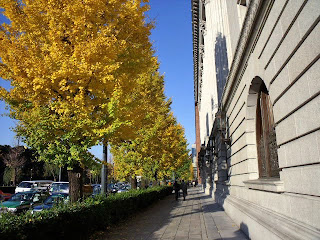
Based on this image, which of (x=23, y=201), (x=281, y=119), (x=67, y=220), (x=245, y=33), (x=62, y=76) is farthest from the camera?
(x=23, y=201)

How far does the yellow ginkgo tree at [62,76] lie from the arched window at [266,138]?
4.25 m

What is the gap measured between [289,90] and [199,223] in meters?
7.93

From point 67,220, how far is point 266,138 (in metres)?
5.67

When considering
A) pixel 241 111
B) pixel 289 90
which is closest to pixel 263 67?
pixel 289 90

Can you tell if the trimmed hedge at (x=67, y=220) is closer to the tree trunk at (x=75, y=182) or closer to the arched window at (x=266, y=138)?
the tree trunk at (x=75, y=182)

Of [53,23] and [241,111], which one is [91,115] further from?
[241,111]

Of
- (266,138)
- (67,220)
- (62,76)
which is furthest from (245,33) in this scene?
(67,220)

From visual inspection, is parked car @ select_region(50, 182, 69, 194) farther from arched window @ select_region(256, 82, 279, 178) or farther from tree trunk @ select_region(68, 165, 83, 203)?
arched window @ select_region(256, 82, 279, 178)

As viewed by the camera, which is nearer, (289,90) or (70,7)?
(289,90)

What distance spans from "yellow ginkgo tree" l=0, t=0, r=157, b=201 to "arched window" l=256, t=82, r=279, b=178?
425cm

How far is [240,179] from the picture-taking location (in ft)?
32.7

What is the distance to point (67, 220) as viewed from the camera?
707 centimetres

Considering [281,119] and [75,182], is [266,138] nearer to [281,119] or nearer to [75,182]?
[281,119]

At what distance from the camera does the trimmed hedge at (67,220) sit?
5.21 meters
